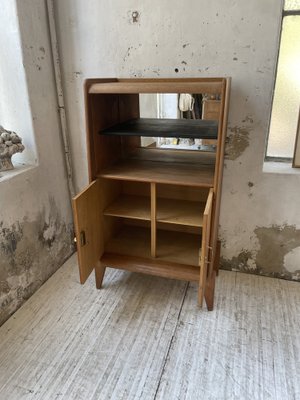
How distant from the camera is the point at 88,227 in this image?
155 cm

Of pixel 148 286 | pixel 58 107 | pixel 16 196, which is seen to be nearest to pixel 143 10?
pixel 58 107

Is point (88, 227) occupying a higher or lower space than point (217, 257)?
higher

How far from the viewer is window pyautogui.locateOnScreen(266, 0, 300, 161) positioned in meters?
1.61

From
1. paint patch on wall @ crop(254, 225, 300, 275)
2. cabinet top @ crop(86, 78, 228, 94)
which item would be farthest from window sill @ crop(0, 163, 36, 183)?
paint patch on wall @ crop(254, 225, 300, 275)

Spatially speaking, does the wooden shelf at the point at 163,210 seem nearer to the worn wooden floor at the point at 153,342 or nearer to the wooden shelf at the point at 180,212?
the wooden shelf at the point at 180,212

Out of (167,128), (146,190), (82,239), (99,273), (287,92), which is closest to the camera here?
(82,239)

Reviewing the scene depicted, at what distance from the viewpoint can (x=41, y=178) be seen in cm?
184

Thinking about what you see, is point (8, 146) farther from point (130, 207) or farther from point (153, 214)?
point (153, 214)

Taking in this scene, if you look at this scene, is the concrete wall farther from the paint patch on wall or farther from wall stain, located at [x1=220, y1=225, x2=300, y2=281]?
the paint patch on wall

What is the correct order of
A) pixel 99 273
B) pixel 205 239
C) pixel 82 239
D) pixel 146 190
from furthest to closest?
pixel 146 190 < pixel 99 273 < pixel 82 239 < pixel 205 239

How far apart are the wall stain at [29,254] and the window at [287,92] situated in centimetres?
149

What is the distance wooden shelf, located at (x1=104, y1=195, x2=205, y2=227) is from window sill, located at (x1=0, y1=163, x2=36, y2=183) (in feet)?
1.73

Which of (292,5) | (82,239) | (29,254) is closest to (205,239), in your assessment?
(82,239)

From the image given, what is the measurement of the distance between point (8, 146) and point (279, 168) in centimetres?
155
